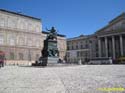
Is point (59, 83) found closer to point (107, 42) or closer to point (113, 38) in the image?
point (113, 38)

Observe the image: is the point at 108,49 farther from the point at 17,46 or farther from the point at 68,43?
the point at 17,46

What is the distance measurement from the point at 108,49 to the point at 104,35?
5262 millimetres

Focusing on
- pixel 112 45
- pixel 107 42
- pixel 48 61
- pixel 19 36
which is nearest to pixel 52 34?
pixel 48 61

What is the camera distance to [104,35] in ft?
218

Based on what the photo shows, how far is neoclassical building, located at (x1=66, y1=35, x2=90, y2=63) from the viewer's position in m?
77.5

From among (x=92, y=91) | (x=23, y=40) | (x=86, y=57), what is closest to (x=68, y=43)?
(x=86, y=57)

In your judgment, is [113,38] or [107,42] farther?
[107,42]

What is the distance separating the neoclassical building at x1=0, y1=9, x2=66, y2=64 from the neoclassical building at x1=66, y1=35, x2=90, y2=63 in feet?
71.9

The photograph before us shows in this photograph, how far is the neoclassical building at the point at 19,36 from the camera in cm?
5206

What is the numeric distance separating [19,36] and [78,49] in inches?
1266

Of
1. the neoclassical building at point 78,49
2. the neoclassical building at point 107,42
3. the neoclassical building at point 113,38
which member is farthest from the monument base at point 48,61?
the neoclassical building at point 78,49

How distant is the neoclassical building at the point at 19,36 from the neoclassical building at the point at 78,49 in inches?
862

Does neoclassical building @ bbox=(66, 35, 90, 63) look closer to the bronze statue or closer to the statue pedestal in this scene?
the bronze statue

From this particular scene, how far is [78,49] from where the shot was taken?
267 feet
